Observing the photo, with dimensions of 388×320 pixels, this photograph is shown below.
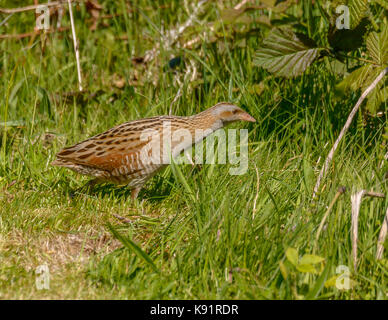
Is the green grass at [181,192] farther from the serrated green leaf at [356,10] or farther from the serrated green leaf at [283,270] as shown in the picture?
the serrated green leaf at [356,10]

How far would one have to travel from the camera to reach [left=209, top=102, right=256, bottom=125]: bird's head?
18.3 ft

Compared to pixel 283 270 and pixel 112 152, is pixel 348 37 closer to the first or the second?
pixel 112 152

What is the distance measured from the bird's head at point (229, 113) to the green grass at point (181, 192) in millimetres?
297

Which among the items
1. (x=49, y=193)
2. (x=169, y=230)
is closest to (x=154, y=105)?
(x=49, y=193)

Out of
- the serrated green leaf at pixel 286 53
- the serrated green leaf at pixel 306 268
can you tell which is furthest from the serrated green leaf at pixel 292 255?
the serrated green leaf at pixel 286 53

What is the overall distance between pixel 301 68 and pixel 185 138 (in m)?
1.09

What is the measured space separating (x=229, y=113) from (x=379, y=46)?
1.34m

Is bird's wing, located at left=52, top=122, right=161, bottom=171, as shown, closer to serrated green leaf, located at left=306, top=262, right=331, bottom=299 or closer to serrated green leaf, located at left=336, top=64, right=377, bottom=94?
serrated green leaf, located at left=336, top=64, right=377, bottom=94

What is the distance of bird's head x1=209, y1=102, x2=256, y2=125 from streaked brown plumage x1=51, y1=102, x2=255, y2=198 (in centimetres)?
22

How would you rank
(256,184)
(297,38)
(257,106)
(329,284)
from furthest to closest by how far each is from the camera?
(257,106)
(297,38)
(256,184)
(329,284)

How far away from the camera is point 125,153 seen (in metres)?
5.30
